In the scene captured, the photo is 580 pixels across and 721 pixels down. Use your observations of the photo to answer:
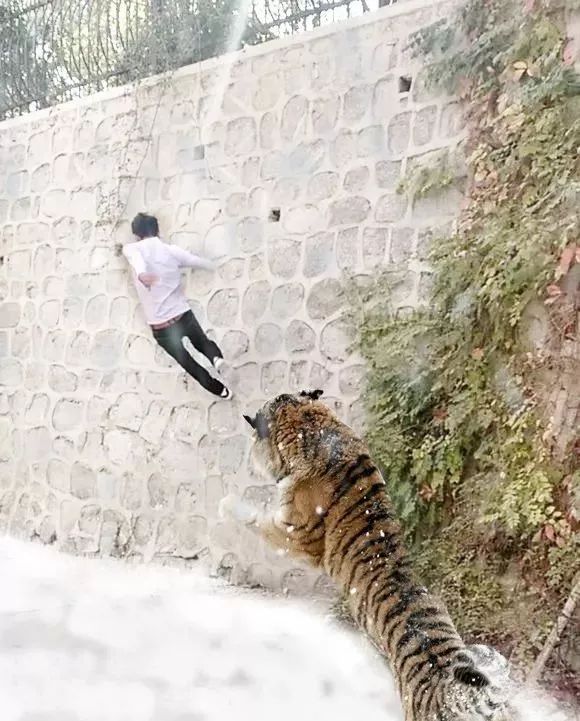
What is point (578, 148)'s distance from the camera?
1733mm

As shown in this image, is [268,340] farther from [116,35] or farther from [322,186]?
[116,35]

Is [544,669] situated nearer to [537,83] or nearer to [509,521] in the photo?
[509,521]

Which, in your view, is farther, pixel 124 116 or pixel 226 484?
pixel 124 116

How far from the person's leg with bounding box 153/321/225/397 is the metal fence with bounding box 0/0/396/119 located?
2.57 feet

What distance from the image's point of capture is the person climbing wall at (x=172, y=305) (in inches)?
87.7

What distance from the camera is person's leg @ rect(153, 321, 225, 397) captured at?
223 cm

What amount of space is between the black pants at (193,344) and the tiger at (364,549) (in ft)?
0.88

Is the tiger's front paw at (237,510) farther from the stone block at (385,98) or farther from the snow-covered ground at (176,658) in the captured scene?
the stone block at (385,98)

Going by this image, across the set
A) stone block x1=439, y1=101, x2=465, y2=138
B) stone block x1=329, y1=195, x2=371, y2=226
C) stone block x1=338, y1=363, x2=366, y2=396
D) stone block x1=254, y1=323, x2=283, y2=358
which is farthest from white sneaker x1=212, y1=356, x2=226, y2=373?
stone block x1=439, y1=101, x2=465, y2=138

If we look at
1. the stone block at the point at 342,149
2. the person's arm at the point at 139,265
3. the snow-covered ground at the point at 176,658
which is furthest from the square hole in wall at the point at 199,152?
the snow-covered ground at the point at 176,658

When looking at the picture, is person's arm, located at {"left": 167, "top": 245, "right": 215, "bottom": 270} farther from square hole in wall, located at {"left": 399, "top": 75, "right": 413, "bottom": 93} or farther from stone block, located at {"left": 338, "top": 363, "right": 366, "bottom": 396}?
square hole in wall, located at {"left": 399, "top": 75, "right": 413, "bottom": 93}

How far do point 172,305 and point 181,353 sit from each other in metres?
0.13

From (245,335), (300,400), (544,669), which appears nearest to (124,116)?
(245,335)

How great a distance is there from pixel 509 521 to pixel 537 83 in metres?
0.94
